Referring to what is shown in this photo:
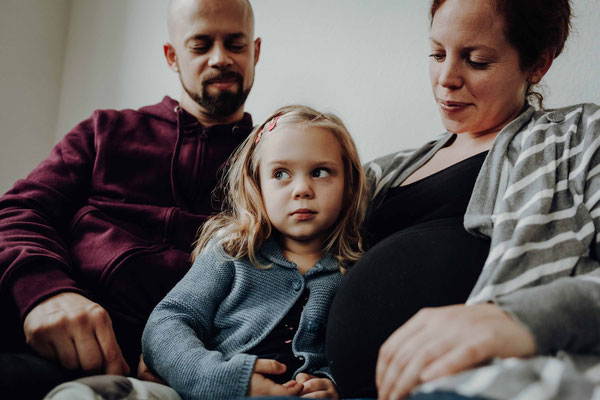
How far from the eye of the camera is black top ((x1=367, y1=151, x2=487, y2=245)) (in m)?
1.04

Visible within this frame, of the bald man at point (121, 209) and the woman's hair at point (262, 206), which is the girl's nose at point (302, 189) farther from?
the bald man at point (121, 209)

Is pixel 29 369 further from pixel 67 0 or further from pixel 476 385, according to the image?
pixel 67 0

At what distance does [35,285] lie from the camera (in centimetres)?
100

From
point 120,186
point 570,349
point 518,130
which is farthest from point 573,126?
point 120,186

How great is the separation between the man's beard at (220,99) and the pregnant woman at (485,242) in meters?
0.45

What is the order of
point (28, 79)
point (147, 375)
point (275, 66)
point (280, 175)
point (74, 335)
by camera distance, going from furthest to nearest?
point (28, 79) < point (275, 66) < point (280, 175) < point (147, 375) < point (74, 335)

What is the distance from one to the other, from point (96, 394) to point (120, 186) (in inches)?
26.6

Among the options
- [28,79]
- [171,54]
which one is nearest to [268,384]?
[171,54]

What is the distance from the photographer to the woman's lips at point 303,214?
1.10m

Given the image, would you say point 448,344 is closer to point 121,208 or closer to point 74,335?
point 74,335

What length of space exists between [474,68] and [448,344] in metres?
0.66

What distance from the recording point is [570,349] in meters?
0.67

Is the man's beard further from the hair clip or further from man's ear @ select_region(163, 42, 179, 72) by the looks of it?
the hair clip

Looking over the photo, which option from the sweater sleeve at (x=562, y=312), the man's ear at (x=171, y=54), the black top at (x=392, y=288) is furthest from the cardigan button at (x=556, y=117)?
the man's ear at (x=171, y=54)
